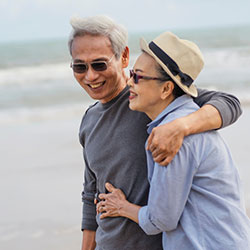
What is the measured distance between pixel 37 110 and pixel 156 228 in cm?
955

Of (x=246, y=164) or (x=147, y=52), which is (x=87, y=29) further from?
(x=246, y=164)

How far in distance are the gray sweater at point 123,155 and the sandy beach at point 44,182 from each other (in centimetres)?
233

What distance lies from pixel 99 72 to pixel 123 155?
0.44 m

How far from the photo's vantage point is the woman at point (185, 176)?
179 centimetres

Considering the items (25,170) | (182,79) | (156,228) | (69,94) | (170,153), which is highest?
(182,79)

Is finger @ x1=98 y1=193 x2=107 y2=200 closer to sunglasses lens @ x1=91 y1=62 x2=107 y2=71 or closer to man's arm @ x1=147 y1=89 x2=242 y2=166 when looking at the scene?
man's arm @ x1=147 y1=89 x2=242 y2=166

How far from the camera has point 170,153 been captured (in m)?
1.77

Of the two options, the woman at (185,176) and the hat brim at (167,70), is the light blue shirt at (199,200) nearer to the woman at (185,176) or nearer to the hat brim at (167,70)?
the woman at (185,176)

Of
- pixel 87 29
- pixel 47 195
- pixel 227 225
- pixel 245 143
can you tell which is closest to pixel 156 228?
pixel 227 225

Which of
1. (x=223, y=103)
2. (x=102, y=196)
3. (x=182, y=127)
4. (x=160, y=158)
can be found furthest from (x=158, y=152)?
(x=102, y=196)

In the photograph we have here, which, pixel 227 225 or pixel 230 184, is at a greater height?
pixel 230 184

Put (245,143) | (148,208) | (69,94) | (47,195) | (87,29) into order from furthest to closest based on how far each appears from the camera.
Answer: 1. (69,94)
2. (245,143)
3. (47,195)
4. (87,29)
5. (148,208)

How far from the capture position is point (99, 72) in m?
2.32

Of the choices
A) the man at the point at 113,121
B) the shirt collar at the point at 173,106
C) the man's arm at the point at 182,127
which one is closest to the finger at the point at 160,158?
the man's arm at the point at 182,127
